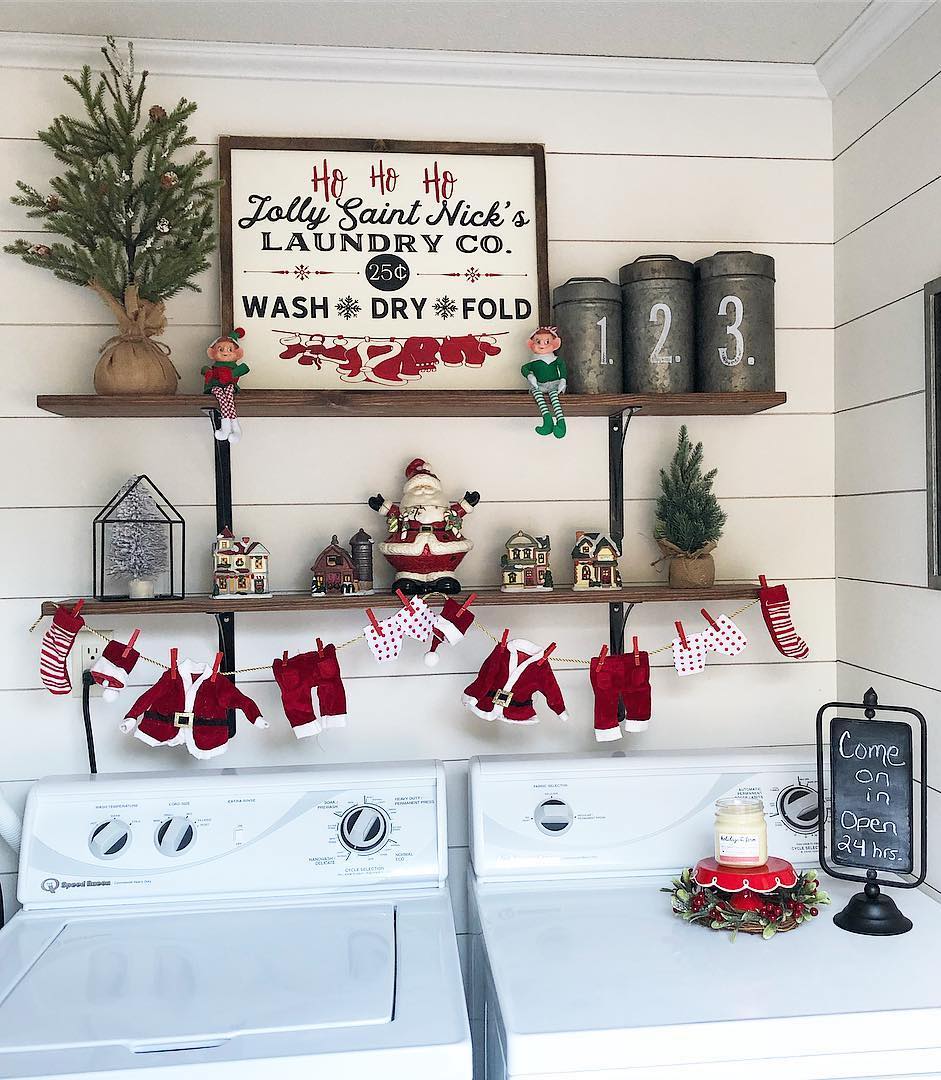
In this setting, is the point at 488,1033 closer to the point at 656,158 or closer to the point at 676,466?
the point at 676,466

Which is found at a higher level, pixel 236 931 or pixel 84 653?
pixel 84 653

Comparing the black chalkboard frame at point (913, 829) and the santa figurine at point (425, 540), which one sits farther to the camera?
the santa figurine at point (425, 540)

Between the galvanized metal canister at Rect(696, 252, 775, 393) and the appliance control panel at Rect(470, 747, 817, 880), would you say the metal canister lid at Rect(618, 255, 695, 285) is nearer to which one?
the galvanized metal canister at Rect(696, 252, 775, 393)

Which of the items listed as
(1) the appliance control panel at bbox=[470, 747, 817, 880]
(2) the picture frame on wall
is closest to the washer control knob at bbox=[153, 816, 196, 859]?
(1) the appliance control panel at bbox=[470, 747, 817, 880]

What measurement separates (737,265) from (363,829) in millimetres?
1216

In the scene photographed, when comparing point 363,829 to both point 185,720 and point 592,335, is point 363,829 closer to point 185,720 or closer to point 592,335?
point 185,720

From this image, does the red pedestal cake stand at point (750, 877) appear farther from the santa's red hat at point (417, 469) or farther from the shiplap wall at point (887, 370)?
the santa's red hat at point (417, 469)

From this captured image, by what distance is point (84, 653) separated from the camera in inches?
72.9

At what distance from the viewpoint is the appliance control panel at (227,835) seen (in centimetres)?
164

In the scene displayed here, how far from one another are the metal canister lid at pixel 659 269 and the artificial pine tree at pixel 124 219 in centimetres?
79

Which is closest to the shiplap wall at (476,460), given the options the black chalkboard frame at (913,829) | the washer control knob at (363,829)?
the washer control knob at (363,829)

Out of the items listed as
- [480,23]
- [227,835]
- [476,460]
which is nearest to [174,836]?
[227,835]

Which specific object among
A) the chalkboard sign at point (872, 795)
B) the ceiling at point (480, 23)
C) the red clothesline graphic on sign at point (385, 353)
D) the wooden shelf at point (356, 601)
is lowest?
the chalkboard sign at point (872, 795)

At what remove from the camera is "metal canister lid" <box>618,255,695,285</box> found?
5.90 ft
